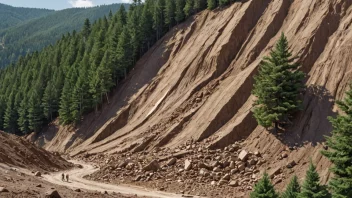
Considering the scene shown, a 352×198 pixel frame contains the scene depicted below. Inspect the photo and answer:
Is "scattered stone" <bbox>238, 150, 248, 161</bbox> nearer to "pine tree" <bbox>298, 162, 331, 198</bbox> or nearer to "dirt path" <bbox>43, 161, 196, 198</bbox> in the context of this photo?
"dirt path" <bbox>43, 161, 196, 198</bbox>

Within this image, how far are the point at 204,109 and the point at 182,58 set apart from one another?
1581 centimetres

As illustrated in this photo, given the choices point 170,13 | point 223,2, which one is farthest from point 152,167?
point 170,13

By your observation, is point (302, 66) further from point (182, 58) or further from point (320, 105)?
point (182, 58)

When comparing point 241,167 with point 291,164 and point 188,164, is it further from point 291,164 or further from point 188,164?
point 188,164

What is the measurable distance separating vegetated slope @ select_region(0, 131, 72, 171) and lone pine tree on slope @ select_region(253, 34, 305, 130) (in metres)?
24.5

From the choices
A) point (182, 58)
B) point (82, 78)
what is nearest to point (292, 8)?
point (182, 58)

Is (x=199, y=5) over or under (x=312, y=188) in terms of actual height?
over

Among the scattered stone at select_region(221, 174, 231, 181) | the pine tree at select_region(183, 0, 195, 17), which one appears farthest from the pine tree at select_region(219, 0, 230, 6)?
the scattered stone at select_region(221, 174, 231, 181)

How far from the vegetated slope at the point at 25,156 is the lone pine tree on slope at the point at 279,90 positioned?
24461mm

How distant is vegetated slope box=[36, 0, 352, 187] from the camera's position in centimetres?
3566

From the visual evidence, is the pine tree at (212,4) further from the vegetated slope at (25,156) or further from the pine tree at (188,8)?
the vegetated slope at (25,156)

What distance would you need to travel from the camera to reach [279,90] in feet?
115

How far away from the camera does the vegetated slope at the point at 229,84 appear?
3566 centimetres

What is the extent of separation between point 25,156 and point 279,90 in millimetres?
28283
